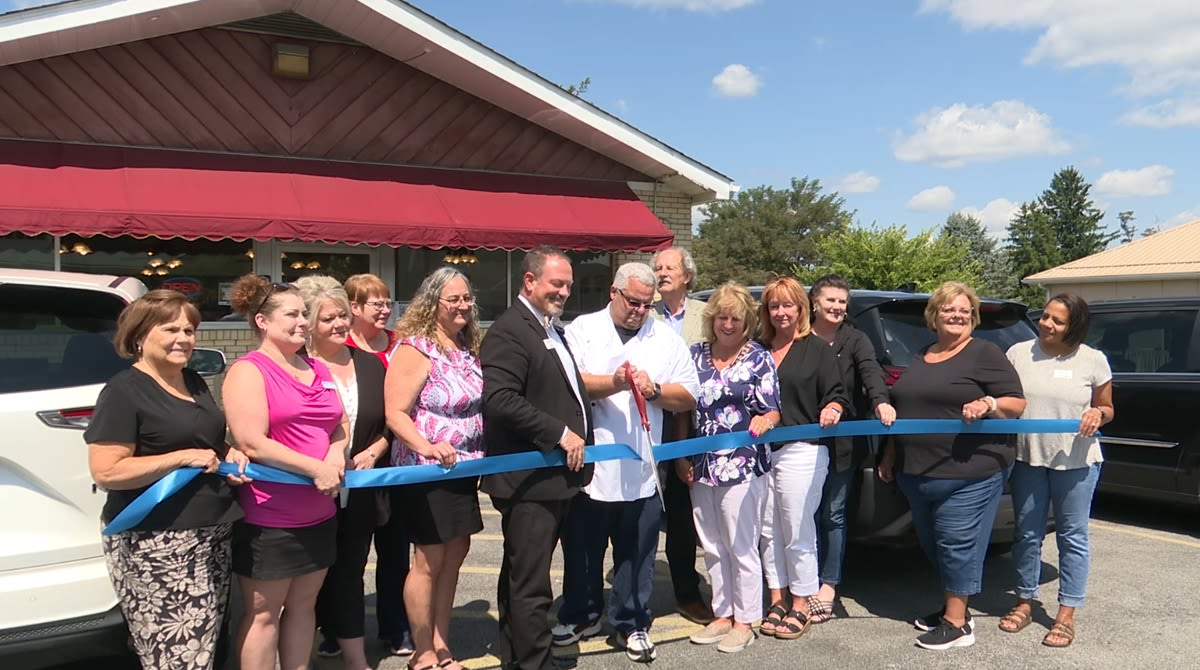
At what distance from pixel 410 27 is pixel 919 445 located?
7.33m

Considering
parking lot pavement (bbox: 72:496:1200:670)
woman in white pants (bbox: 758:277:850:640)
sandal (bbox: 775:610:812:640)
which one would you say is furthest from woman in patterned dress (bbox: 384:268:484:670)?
sandal (bbox: 775:610:812:640)

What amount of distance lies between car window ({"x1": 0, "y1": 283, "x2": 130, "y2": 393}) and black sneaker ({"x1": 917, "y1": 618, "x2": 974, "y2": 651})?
3810mm

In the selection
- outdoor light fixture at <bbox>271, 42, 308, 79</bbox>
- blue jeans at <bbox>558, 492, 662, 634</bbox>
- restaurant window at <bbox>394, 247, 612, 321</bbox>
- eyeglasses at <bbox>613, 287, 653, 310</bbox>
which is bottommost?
blue jeans at <bbox>558, 492, 662, 634</bbox>

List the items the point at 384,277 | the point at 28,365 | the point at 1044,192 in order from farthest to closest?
the point at 1044,192 → the point at 384,277 → the point at 28,365

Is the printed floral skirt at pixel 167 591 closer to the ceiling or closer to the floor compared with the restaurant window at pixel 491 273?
closer to the floor

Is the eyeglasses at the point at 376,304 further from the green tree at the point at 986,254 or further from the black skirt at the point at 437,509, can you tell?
the green tree at the point at 986,254

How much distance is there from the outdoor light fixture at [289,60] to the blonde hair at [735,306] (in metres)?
7.03

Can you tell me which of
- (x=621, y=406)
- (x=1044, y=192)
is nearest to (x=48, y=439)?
(x=621, y=406)

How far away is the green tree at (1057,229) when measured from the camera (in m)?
60.0

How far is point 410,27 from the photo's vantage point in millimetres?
9148

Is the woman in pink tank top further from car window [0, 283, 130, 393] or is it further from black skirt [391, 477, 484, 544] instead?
car window [0, 283, 130, 393]

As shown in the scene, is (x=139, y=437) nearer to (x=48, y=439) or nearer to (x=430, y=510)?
(x=48, y=439)

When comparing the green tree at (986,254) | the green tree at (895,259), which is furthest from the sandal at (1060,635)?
the green tree at (986,254)

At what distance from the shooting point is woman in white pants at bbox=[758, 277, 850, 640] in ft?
13.8
